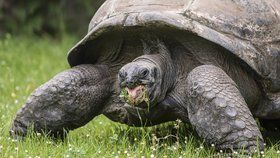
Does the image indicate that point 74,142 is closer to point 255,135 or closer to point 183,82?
point 183,82

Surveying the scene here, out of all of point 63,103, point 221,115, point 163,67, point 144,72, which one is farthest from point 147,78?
point 63,103

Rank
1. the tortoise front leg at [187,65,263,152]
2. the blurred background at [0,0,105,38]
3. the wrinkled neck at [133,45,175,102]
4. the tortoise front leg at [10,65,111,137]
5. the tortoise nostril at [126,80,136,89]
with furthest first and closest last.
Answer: the blurred background at [0,0,105,38] → the tortoise front leg at [10,65,111,137] → the wrinkled neck at [133,45,175,102] → the tortoise nostril at [126,80,136,89] → the tortoise front leg at [187,65,263,152]

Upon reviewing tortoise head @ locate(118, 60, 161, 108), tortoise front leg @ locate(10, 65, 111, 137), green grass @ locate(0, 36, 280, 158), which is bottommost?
green grass @ locate(0, 36, 280, 158)

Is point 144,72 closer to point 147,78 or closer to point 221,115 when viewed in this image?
point 147,78

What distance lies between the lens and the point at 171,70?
479 cm

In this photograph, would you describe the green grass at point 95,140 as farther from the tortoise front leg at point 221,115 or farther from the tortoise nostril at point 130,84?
the tortoise nostril at point 130,84

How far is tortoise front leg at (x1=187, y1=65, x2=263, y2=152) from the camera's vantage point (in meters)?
4.22

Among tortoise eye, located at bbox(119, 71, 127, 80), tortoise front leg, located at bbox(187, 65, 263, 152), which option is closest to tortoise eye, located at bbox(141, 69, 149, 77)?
tortoise eye, located at bbox(119, 71, 127, 80)

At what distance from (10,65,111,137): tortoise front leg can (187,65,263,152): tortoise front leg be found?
34.5 inches

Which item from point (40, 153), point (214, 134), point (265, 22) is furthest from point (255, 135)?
point (40, 153)

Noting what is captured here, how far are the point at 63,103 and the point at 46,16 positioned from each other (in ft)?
25.3

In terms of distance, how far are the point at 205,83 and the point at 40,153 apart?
1.16 metres

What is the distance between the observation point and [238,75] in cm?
475

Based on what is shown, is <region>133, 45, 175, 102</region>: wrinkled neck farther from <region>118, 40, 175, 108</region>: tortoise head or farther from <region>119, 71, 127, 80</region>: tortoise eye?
<region>119, 71, 127, 80</region>: tortoise eye
